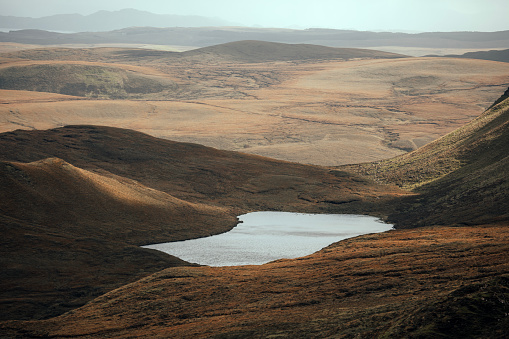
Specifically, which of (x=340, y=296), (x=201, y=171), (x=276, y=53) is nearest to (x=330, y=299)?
(x=340, y=296)

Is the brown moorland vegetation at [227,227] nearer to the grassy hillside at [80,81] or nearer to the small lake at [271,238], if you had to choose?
the small lake at [271,238]

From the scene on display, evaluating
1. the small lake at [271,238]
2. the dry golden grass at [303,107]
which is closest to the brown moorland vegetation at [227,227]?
the small lake at [271,238]

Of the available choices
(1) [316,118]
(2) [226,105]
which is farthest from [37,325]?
(2) [226,105]

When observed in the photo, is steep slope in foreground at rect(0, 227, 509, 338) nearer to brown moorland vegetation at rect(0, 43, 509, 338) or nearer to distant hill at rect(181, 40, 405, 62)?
brown moorland vegetation at rect(0, 43, 509, 338)

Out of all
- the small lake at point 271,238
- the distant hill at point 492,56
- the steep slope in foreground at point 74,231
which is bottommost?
the small lake at point 271,238

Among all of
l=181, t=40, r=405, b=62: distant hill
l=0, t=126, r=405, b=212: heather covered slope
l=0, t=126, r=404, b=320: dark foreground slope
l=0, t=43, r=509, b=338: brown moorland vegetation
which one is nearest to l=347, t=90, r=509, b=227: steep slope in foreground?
l=0, t=43, r=509, b=338: brown moorland vegetation

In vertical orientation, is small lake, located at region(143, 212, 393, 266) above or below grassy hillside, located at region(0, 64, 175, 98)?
below
